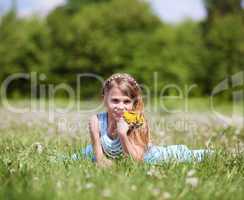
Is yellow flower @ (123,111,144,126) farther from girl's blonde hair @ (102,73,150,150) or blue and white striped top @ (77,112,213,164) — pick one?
blue and white striped top @ (77,112,213,164)

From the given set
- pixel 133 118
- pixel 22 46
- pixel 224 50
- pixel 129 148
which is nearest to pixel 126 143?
pixel 129 148

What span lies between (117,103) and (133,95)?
189mm

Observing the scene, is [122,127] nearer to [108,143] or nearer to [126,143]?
[126,143]

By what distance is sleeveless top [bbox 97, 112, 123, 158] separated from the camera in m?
5.55

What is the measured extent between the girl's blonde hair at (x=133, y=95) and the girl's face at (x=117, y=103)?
42 mm

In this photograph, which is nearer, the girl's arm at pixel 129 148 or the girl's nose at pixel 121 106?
the girl's arm at pixel 129 148

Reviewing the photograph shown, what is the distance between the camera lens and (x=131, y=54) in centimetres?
3506

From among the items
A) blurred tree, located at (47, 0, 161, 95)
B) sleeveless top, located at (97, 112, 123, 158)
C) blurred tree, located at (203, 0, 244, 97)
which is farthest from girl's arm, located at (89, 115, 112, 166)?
blurred tree, located at (47, 0, 161, 95)

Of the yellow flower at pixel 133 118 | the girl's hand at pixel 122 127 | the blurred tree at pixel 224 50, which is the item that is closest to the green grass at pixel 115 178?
the girl's hand at pixel 122 127

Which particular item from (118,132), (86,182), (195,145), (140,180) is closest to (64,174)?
(86,182)

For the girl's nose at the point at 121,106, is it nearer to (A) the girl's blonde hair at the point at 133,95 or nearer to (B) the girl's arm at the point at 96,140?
(A) the girl's blonde hair at the point at 133,95

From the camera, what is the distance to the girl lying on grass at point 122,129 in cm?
520

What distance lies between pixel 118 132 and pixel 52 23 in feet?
102

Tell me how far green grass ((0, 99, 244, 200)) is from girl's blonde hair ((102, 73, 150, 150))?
0.65 meters
